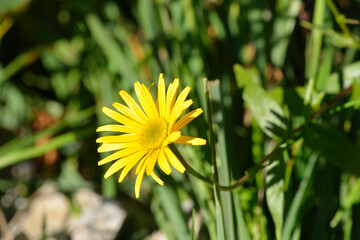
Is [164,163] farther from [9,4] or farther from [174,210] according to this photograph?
[9,4]

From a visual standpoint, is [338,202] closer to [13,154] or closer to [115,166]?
[115,166]

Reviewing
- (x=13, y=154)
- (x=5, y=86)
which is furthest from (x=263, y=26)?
(x=5, y=86)

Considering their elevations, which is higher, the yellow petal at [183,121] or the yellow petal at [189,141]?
the yellow petal at [183,121]

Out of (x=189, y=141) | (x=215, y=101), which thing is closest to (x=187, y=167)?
(x=189, y=141)

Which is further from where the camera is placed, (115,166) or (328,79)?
(328,79)

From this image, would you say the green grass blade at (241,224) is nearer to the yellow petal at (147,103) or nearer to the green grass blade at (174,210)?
the green grass blade at (174,210)

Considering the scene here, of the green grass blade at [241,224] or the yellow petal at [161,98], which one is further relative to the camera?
the green grass blade at [241,224]

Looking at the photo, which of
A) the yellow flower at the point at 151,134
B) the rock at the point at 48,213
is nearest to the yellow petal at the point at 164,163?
the yellow flower at the point at 151,134
